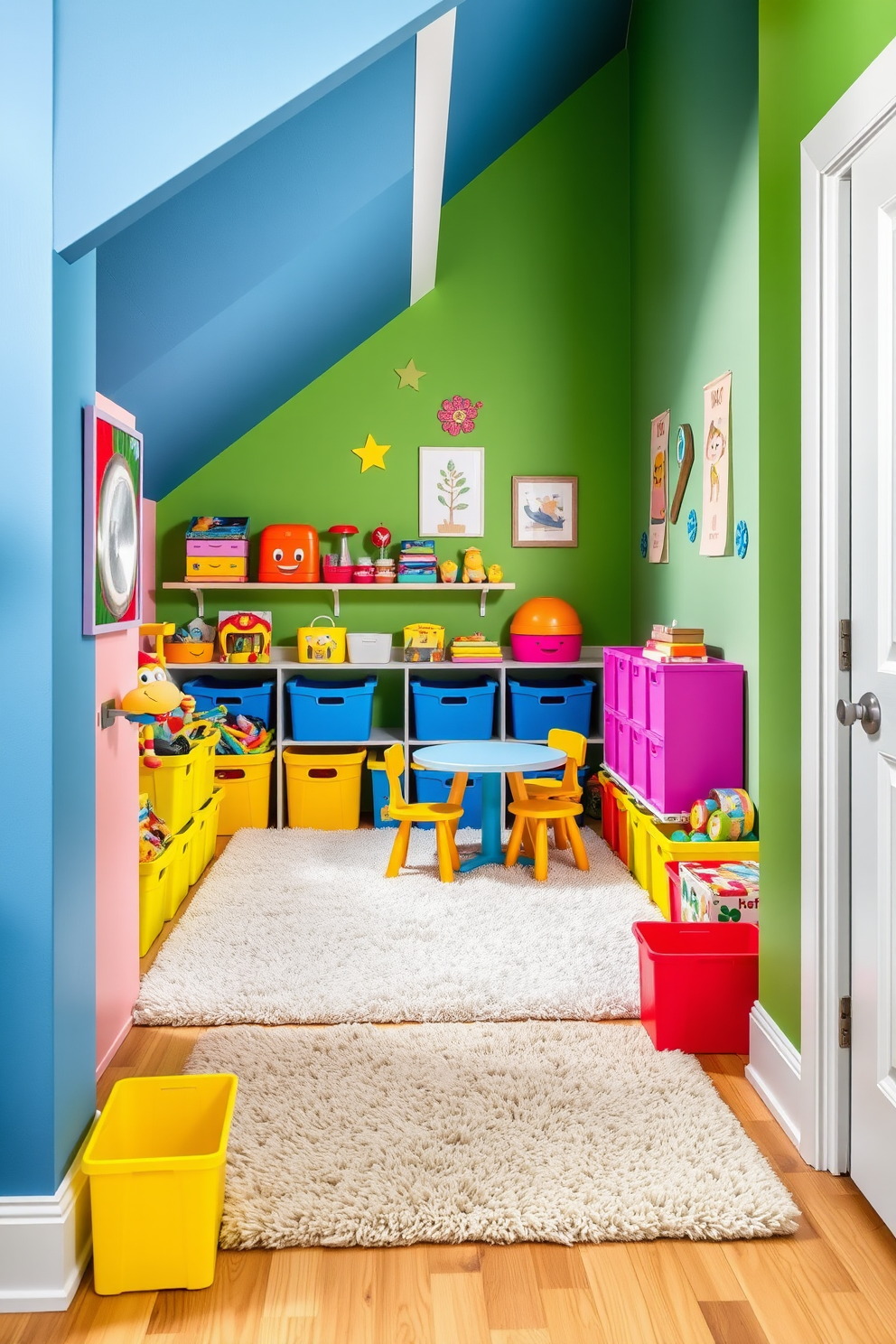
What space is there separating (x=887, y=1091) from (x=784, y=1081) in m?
0.41

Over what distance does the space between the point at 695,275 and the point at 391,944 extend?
9.20 feet

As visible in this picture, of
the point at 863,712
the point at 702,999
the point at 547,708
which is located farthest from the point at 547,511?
the point at 863,712

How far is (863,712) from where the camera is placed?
186cm

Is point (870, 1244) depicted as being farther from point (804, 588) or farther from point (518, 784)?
point (518, 784)

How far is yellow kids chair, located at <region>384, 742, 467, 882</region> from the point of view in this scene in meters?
3.98

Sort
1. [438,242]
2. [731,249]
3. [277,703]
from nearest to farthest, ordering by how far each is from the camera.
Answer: [731,249], [277,703], [438,242]

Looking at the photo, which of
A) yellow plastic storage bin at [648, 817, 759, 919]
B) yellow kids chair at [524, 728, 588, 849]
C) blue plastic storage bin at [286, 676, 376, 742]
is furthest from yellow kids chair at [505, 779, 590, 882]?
blue plastic storage bin at [286, 676, 376, 742]

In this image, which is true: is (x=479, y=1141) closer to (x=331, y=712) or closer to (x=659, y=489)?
(x=331, y=712)

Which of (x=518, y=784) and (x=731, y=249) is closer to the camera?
(x=731, y=249)

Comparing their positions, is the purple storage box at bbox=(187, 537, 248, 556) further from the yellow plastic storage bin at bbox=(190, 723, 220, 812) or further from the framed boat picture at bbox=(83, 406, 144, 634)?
the framed boat picture at bbox=(83, 406, 144, 634)

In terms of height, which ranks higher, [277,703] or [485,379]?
[485,379]

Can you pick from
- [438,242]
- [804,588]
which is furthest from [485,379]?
[804,588]

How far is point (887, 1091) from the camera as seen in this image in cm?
179

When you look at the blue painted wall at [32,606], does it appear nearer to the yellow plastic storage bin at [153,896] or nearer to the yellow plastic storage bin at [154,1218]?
Result: the yellow plastic storage bin at [154,1218]
